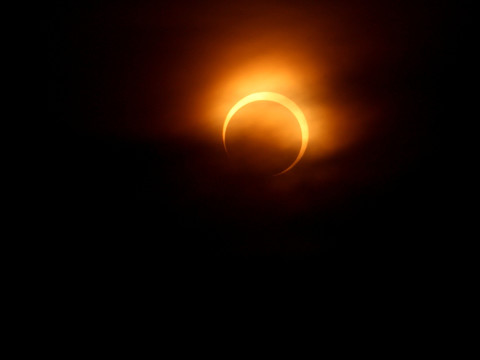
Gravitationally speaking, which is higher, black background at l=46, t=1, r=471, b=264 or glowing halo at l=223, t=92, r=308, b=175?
black background at l=46, t=1, r=471, b=264

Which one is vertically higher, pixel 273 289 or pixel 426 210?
pixel 426 210

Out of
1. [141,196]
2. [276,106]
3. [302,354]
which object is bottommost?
[302,354]

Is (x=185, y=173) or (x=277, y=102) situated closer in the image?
(x=277, y=102)

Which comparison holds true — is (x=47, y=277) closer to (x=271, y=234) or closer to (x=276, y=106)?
(x=271, y=234)

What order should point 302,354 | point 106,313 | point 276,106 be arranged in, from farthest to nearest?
point 302,354 → point 106,313 → point 276,106

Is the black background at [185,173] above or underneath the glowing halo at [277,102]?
above

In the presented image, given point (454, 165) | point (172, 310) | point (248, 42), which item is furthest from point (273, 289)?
point (248, 42)

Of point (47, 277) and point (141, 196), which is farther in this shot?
point (47, 277)

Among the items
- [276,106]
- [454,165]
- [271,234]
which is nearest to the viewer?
[276,106]
